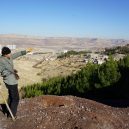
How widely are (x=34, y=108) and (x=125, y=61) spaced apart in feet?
52.7

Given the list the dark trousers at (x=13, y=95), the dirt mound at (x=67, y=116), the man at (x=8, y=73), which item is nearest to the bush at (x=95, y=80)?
the dirt mound at (x=67, y=116)

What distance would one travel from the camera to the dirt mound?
11.4m

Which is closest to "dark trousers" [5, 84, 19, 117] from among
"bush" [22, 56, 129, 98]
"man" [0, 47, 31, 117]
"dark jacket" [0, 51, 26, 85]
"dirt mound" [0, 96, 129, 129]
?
"man" [0, 47, 31, 117]

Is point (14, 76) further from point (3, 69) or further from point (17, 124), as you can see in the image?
→ point (17, 124)

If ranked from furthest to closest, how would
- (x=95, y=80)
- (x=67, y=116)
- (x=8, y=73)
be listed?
1. (x=95, y=80)
2. (x=67, y=116)
3. (x=8, y=73)

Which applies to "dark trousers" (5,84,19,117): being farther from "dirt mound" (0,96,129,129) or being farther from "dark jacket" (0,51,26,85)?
"dirt mound" (0,96,129,129)

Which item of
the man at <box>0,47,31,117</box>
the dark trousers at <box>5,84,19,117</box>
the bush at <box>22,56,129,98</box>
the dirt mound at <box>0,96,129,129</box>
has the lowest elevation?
the bush at <box>22,56,129,98</box>

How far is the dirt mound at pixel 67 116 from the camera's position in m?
11.4

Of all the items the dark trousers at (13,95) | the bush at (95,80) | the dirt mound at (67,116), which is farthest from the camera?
the bush at (95,80)

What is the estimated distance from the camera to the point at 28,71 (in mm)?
62812

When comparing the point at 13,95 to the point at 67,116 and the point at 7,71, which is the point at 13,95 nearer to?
the point at 7,71

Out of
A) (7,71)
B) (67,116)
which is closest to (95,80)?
(67,116)

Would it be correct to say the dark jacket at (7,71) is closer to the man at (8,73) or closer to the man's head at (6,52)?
the man at (8,73)

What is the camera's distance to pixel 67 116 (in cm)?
1212
